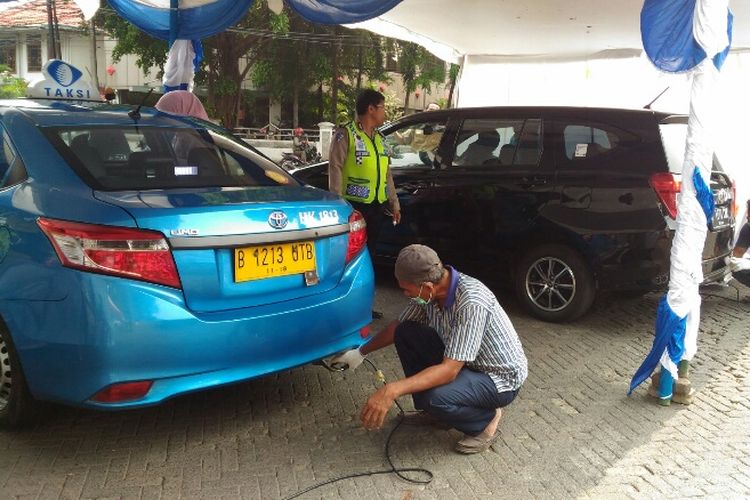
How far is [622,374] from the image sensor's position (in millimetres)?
4191

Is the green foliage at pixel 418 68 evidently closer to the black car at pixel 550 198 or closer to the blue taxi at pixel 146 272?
the black car at pixel 550 198

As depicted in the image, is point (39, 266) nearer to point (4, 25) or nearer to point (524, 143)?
point (524, 143)

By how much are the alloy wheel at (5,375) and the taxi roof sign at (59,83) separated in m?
3.63

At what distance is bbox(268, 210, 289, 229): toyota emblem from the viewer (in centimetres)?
291

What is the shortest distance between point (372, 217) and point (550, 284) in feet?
5.00

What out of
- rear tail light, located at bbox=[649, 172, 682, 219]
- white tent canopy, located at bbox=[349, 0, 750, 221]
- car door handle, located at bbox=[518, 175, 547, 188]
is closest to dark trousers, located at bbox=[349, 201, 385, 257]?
car door handle, located at bbox=[518, 175, 547, 188]

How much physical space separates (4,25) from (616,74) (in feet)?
114

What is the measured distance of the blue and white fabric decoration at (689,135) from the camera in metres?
3.33

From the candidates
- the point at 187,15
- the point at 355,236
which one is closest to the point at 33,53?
the point at 187,15

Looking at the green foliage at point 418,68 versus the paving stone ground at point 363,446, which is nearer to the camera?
the paving stone ground at point 363,446

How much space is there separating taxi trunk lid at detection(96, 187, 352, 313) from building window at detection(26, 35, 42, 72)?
36.7 m

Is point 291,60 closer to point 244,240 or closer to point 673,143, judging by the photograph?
A: point 673,143

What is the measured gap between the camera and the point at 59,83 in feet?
20.4

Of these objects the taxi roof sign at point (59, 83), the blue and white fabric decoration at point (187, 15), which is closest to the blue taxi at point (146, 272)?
the taxi roof sign at point (59, 83)
